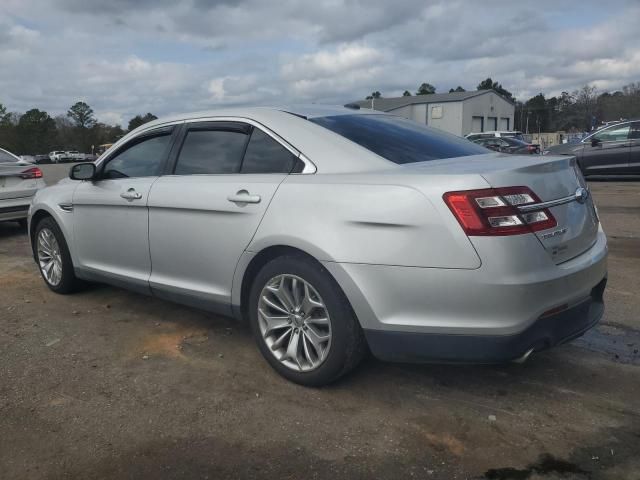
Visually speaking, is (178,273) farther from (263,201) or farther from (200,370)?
(263,201)

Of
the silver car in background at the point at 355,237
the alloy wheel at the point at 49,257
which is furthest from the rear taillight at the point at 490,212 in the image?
the alloy wheel at the point at 49,257

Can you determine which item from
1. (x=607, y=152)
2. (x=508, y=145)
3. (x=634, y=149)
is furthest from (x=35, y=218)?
(x=508, y=145)

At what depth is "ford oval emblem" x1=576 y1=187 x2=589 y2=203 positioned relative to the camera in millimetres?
3089

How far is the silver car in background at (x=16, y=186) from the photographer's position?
8.48 m

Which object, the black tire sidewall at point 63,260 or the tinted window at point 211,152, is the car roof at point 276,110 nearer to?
the tinted window at point 211,152

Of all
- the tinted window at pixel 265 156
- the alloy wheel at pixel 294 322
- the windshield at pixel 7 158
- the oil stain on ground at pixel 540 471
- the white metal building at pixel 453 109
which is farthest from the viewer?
the white metal building at pixel 453 109

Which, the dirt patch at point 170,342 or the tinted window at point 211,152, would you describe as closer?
the tinted window at point 211,152

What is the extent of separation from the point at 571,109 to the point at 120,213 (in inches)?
3981

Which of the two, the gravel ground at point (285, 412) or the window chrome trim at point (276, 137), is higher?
the window chrome trim at point (276, 137)

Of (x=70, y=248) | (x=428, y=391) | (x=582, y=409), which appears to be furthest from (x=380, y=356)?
(x=70, y=248)

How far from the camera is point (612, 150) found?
14.0 meters

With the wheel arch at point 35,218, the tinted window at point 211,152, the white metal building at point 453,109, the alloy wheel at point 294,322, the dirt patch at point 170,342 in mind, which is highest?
the white metal building at point 453,109

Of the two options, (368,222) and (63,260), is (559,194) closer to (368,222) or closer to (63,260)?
(368,222)

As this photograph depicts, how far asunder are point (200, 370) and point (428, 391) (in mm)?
1383
